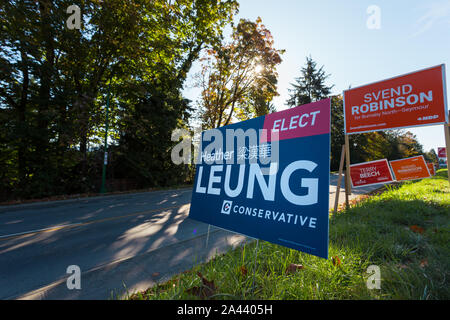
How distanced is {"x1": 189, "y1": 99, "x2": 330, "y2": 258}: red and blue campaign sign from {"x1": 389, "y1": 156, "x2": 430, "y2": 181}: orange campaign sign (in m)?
9.24

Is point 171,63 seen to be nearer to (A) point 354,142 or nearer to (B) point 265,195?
(B) point 265,195

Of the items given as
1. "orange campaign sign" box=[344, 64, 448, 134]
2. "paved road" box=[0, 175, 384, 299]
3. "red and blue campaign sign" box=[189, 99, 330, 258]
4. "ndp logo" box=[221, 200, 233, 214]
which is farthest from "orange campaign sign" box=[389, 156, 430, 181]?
"ndp logo" box=[221, 200, 233, 214]

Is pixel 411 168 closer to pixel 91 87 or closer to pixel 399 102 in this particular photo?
pixel 399 102

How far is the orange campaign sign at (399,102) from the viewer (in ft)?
13.6

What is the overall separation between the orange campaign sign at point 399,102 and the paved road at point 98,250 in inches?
183

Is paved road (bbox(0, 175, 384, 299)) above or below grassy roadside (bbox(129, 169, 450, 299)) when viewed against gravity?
below

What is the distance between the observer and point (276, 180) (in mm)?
2115

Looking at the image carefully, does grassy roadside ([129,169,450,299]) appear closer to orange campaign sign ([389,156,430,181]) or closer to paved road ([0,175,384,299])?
paved road ([0,175,384,299])

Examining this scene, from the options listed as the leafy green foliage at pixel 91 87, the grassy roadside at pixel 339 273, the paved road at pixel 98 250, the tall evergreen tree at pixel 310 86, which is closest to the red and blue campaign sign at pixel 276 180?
the grassy roadside at pixel 339 273

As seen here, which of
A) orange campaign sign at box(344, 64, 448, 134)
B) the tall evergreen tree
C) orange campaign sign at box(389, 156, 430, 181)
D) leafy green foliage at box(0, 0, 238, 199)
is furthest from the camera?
the tall evergreen tree

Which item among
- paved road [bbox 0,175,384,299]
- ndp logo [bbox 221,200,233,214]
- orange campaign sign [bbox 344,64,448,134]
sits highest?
orange campaign sign [bbox 344,64,448,134]

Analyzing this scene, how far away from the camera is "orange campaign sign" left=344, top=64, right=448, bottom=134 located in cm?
415

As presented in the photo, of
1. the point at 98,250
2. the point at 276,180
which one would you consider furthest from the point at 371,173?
the point at 98,250

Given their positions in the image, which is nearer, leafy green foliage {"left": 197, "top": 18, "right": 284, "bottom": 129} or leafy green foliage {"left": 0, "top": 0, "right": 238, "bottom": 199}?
leafy green foliage {"left": 0, "top": 0, "right": 238, "bottom": 199}
